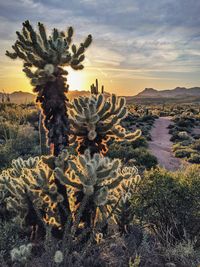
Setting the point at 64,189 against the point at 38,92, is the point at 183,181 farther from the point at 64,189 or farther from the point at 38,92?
the point at 38,92

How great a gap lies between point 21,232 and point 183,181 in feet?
8.47

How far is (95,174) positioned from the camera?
14.5 feet

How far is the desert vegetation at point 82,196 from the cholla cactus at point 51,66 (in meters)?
0.01

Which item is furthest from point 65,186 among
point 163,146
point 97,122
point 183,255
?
point 163,146

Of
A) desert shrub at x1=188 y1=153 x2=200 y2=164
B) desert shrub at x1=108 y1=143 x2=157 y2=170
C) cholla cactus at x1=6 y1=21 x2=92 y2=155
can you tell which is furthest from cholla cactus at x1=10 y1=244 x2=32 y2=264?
desert shrub at x1=188 y1=153 x2=200 y2=164

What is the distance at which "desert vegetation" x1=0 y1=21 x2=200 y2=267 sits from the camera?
4555 mm

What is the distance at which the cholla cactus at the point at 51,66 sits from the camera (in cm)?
459

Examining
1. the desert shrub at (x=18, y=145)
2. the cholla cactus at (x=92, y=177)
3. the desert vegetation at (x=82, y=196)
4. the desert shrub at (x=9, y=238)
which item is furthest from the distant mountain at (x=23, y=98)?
the cholla cactus at (x=92, y=177)

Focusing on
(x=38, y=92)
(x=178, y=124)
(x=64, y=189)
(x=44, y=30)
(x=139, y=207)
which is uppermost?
(x=44, y=30)

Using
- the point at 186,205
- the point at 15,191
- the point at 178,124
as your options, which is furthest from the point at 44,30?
the point at 178,124

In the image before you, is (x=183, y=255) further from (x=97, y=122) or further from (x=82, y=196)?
(x=97, y=122)

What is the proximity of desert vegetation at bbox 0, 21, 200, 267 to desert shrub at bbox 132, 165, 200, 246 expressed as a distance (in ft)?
0.05

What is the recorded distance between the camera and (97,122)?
5.00m

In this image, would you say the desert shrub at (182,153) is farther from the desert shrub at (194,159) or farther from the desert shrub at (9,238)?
the desert shrub at (9,238)
